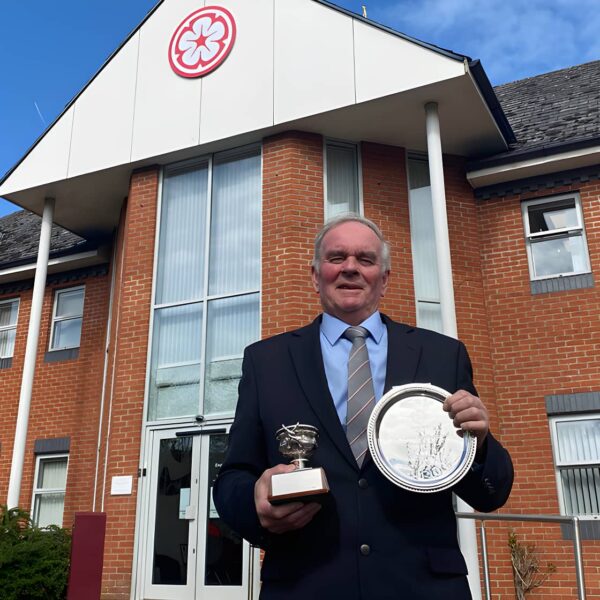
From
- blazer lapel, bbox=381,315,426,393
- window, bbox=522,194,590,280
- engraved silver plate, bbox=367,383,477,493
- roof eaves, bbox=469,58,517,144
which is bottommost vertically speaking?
engraved silver plate, bbox=367,383,477,493

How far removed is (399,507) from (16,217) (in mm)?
18294

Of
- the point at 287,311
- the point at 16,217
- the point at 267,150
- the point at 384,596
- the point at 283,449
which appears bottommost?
the point at 384,596

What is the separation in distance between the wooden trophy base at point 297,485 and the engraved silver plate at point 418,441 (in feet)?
0.72

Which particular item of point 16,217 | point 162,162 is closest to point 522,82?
point 162,162

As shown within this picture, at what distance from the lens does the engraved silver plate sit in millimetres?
1708

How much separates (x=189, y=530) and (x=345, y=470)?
773 cm

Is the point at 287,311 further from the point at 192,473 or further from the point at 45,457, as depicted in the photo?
the point at 45,457

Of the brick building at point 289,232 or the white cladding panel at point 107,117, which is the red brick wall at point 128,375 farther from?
the white cladding panel at point 107,117

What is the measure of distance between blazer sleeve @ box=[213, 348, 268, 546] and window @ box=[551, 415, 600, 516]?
8.20 m

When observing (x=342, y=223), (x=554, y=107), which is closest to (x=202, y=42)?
(x=554, y=107)

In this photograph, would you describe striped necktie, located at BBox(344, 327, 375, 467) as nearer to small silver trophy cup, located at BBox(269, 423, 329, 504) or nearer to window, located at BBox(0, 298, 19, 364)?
small silver trophy cup, located at BBox(269, 423, 329, 504)

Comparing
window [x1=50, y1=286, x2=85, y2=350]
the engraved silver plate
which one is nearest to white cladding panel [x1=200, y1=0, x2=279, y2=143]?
window [x1=50, y1=286, x2=85, y2=350]

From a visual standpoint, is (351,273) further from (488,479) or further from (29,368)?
(29,368)

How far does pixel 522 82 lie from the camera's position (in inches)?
558
